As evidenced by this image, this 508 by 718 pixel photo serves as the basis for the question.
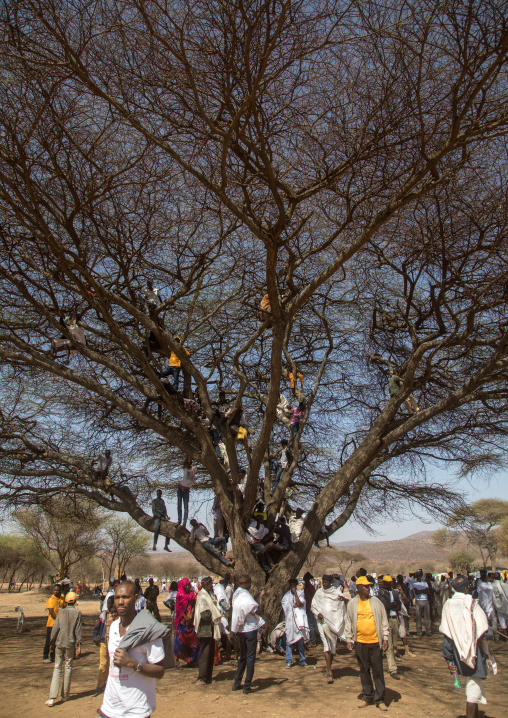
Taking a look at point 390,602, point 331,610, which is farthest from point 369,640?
point 390,602

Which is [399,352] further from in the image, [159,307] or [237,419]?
[159,307]

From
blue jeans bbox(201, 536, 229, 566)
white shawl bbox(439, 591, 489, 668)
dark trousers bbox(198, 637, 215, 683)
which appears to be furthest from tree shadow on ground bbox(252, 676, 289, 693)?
white shawl bbox(439, 591, 489, 668)

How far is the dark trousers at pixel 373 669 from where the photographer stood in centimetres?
627

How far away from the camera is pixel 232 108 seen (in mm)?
6688

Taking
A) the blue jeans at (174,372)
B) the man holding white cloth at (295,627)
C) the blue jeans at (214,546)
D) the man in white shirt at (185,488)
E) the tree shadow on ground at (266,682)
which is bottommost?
Answer: the tree shadow on ground at (266,682)

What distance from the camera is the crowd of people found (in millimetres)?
3166

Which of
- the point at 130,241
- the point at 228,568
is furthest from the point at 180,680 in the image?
the point at 130,241

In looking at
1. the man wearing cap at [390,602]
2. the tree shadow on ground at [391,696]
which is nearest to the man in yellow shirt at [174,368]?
the man wearing cap at [390,602]

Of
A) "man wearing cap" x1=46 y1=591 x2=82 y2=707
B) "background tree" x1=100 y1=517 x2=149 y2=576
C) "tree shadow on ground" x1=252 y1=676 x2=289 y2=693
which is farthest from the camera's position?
"background tree" x1=100 y1=517 x2=149 y2=576

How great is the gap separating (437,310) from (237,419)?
436 cm

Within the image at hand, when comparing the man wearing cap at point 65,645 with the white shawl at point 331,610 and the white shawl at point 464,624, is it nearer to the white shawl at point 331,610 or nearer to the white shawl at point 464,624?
the white shawl at point 331,610

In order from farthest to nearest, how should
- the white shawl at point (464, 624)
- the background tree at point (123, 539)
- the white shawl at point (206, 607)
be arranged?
1. the background tree at point (123, 539)
2. the white shawl at point (206, 607)
3. the white shawl at point (464, 624)

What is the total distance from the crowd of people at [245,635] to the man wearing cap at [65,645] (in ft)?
0.04

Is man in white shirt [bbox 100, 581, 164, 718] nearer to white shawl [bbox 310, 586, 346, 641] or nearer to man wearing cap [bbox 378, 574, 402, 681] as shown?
white shawl [bbox 310, 586, 346, 641]
